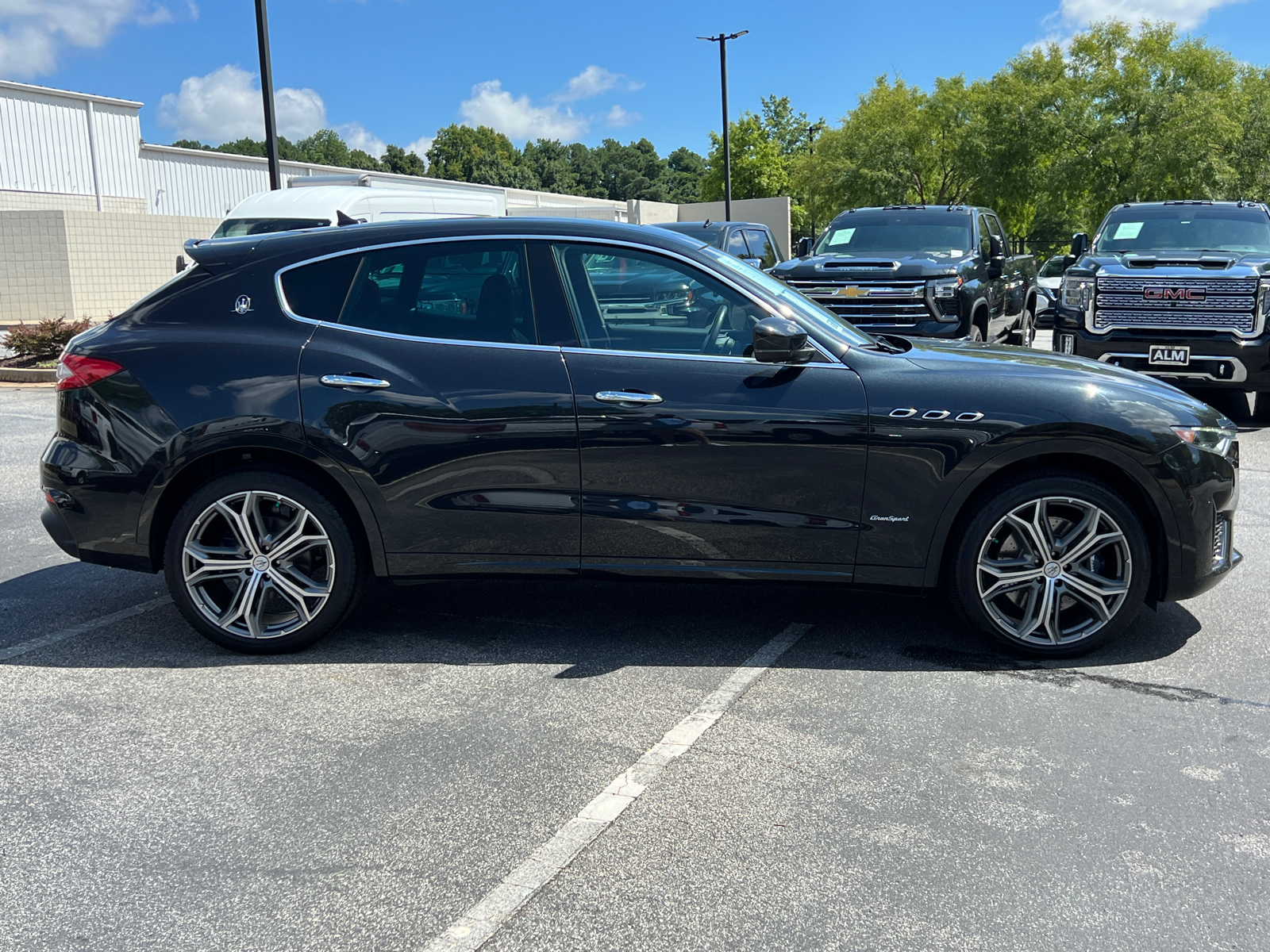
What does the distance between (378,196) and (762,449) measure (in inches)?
448

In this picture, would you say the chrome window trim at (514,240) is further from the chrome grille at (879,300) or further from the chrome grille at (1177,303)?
the chrome grille at (1177,303)

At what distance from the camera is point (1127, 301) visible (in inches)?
426

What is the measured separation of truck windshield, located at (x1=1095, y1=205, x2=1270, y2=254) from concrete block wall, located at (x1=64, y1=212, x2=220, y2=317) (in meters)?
20.2

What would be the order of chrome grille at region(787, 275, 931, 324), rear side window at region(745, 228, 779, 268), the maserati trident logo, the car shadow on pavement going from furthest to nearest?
rear side window at region(745, 228, 779, 268) → chrome grille at region(787, 275, 931, 324) → the maserati trident logo → the car shadow on pavement

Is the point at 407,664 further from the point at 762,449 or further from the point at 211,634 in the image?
the point at 762,449

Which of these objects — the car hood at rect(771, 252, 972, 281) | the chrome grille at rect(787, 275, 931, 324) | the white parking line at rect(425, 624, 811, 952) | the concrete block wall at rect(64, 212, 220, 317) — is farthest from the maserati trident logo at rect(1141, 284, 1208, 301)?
the concrete block wall at rect(64, 212, 220, 317)

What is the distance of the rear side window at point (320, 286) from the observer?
15.4 ft

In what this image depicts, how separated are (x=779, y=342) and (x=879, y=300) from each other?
25.8 ft

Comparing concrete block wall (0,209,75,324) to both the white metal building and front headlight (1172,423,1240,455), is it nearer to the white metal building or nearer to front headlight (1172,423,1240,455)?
the white metal building

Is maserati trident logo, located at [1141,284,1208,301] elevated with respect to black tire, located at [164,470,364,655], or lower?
elevated

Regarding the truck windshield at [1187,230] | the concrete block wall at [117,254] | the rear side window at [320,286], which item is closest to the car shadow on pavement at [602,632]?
the rear side window at [320,286]

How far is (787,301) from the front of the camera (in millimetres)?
4688

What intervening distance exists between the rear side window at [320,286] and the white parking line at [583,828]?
222 centimetres

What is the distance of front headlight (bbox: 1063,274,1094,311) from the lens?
11055mm
